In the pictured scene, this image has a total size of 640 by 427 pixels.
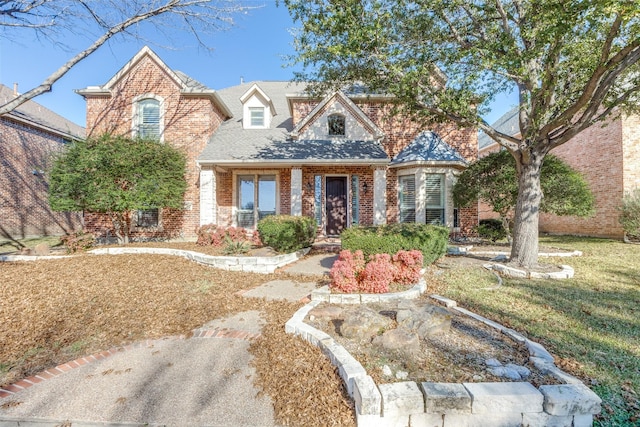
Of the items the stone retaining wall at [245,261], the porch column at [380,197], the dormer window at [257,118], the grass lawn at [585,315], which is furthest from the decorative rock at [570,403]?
the dormer window at [257,118]

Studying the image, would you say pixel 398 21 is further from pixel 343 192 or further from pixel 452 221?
pixel 452 221

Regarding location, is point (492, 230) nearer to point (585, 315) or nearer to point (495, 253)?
point (495, 253)

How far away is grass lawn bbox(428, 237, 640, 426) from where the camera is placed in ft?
8.32

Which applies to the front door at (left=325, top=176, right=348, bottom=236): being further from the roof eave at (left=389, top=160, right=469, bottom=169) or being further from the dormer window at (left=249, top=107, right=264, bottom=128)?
the dormer window at (left=249, top=107, right=264, bottom=128)

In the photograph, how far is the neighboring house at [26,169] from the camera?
1209 centimetres

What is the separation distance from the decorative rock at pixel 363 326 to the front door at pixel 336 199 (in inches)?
318

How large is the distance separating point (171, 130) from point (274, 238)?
701 cm

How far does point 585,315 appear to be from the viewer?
4.09 m

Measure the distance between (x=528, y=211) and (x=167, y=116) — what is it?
1263cm

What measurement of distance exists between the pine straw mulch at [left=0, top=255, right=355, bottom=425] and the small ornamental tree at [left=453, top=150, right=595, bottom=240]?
7.28 meters

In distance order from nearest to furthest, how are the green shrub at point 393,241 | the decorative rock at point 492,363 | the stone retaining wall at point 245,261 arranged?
1. the decorative rock at point 492,363
2. the green shrub at point 393,241
3. the stone retaining wall at point 245,261

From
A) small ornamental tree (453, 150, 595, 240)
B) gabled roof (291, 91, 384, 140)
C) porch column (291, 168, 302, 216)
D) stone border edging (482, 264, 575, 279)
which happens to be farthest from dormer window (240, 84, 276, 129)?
stone border edging (482, 264, 575, 279)

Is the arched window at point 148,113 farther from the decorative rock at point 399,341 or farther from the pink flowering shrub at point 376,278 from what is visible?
the decorative rock at point 399,341

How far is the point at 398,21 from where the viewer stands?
6941 millimetres
